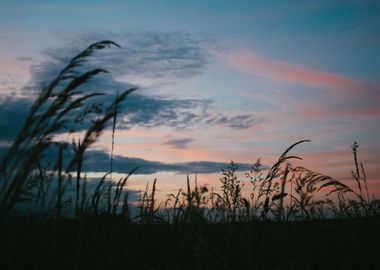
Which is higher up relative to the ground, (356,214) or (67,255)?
(356,214)

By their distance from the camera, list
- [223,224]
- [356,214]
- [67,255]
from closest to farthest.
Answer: [67,255] < [223,224] < [356,214]

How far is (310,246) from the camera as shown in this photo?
4.62m

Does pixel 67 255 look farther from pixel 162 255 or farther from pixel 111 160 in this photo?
pixel 111 160

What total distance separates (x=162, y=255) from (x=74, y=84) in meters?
1.69

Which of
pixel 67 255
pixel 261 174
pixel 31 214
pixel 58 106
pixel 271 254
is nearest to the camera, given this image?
pixel 58 106

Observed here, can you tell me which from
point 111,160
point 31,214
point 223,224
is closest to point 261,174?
point 223,224

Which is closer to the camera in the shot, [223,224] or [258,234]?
[258,234]

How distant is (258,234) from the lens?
4062mm

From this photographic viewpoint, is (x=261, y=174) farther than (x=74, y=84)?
Yes

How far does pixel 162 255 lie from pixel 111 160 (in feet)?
3.73

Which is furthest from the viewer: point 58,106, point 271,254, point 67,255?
point 271,254

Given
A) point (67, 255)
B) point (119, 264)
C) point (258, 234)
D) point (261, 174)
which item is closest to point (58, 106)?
point (67, 255)

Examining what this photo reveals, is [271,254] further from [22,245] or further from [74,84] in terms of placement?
[74,84]

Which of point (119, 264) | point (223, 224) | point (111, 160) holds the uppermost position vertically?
point (111, 160)
